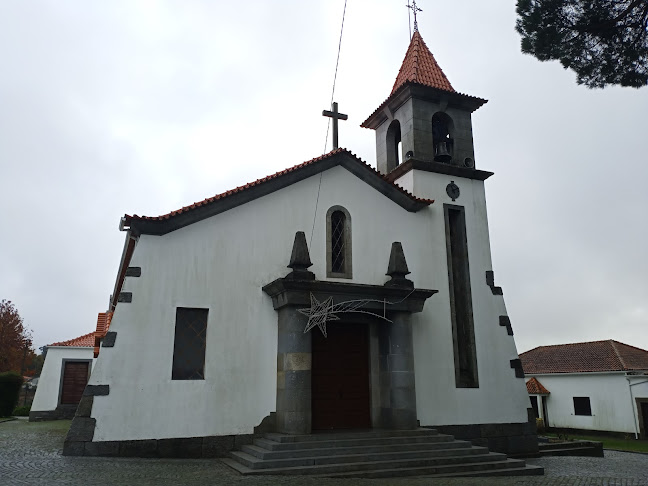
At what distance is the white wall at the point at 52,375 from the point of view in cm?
2222

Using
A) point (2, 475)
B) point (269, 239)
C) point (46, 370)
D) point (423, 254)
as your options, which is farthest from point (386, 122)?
point (46, 370)

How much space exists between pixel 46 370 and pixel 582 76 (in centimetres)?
2365

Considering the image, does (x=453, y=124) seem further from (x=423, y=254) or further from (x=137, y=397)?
(x=137, y=397)

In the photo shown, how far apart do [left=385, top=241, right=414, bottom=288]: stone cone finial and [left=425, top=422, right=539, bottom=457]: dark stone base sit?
3664 mm

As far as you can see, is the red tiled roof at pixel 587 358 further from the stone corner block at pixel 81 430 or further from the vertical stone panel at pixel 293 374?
the stone corner block at pixel 81 430

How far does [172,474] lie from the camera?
833cm

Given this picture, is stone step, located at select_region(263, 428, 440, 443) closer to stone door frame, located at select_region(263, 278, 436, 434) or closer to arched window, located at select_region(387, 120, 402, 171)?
stone door frame, located at select_region(263, 278, 436, 434)

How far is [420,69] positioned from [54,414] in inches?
810

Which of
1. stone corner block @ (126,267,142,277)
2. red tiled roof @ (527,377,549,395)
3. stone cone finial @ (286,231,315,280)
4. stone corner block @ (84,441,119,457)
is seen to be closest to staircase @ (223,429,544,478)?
stone corner block @ (84,441,119,457)

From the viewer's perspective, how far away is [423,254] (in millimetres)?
13820

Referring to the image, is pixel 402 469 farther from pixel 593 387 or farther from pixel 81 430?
pixel 593 387

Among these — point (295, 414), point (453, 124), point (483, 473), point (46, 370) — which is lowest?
point (483, 473)

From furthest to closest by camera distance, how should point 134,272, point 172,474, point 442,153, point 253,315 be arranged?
point 442,153, point 253,315, point 134,272, point 172,474

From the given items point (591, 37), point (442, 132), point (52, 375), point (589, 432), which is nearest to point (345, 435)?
point (591, 37)
